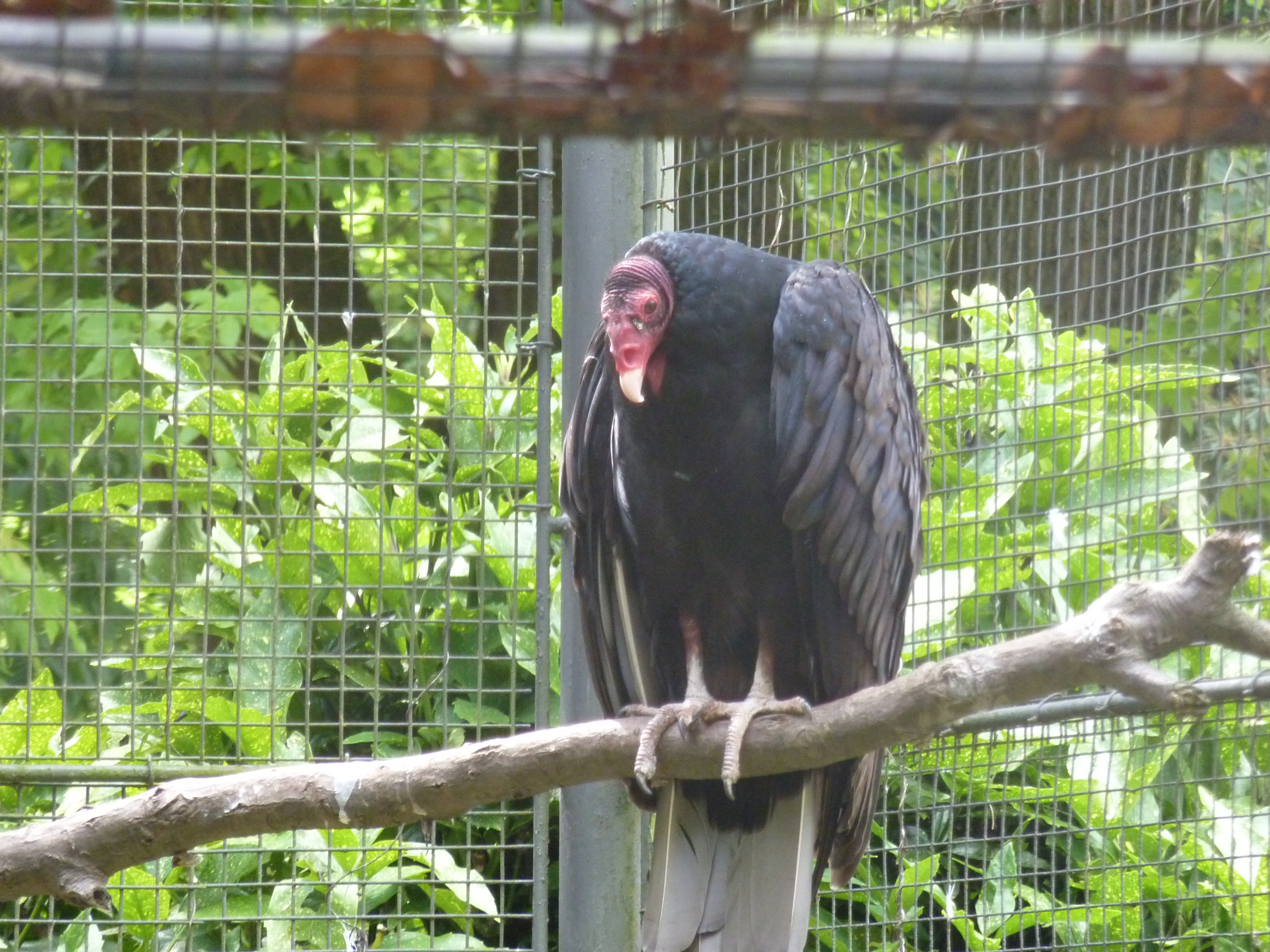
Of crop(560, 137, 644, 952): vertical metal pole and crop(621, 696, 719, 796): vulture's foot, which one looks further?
crop(560, 137, 644, 952): vertical metal pole

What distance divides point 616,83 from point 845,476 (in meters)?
2.25

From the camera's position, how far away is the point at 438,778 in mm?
2381

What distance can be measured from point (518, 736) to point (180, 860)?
27.4 inches

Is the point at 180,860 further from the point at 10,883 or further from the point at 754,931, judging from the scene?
the point at 754,931

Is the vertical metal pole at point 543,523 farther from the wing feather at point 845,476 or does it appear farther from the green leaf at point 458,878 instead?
the wing feather at point 845,476

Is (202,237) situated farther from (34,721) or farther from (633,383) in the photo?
(633,383)

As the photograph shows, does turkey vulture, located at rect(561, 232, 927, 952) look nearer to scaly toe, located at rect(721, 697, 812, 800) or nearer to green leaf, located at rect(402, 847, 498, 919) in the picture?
scaly toe, located at rect(721, 697, 812, 800)

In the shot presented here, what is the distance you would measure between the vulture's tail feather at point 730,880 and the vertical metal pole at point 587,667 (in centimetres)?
19

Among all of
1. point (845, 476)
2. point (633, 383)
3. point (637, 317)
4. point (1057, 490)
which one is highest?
point (637, 317)

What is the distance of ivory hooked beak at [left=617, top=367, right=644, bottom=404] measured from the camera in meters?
2.94

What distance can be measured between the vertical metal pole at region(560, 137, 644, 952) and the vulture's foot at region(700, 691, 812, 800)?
66 centimetres

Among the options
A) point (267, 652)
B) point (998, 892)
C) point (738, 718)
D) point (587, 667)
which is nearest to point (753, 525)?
point (738, 718)

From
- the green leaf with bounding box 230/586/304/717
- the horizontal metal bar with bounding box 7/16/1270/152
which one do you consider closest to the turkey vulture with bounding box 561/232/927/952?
the green leaf with bounding box 230/586/304/717

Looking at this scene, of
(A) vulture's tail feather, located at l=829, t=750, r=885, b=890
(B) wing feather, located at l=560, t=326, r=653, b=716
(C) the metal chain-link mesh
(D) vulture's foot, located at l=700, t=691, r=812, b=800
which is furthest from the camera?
(C) the metal chain-link mesh
